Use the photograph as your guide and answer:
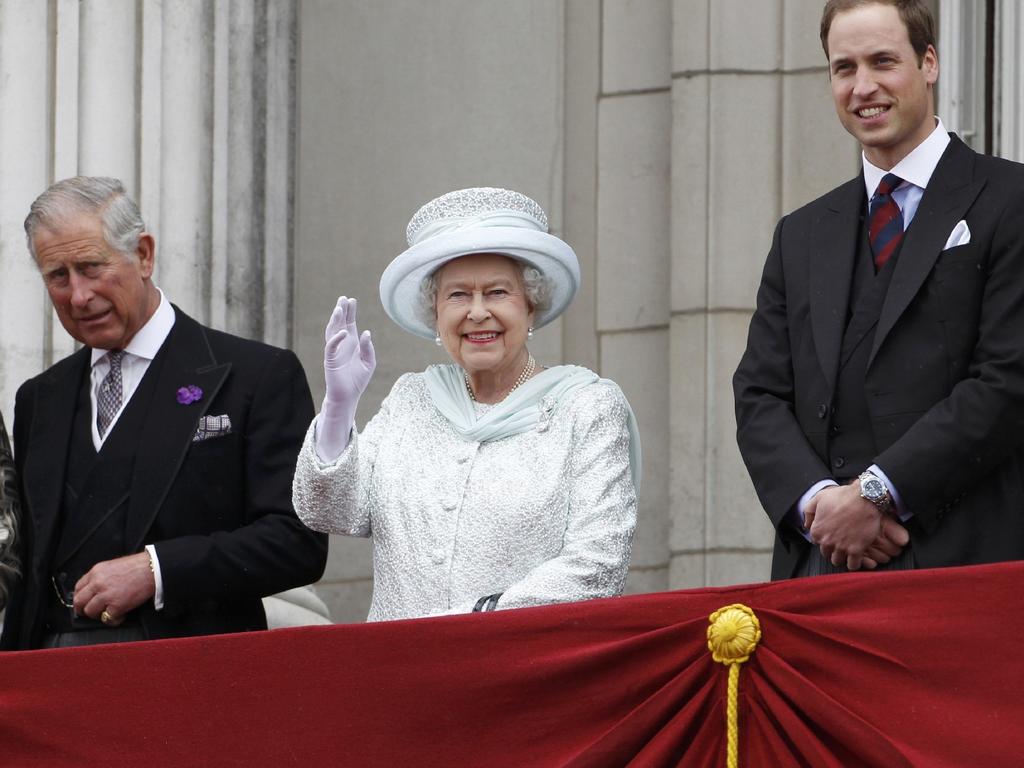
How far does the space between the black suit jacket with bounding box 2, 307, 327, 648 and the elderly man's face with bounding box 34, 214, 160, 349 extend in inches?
4.9

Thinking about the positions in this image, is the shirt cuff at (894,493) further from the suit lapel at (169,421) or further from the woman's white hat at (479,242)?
the suit lapel at (169,421)

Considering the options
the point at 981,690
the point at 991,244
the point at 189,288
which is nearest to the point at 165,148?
the point at 189,288

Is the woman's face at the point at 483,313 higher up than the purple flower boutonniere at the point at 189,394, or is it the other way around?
the woman's face at the point at 483,313

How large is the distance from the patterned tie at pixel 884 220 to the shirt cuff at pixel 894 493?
0.48m

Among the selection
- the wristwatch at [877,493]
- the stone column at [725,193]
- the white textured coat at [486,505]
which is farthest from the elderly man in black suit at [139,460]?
the stone column at [725,193]

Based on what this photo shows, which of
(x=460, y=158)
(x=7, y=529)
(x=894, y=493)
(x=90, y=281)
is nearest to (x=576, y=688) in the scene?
(x=894, y=493)

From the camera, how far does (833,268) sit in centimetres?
485

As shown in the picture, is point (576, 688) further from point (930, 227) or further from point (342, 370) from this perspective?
point (930, 227)

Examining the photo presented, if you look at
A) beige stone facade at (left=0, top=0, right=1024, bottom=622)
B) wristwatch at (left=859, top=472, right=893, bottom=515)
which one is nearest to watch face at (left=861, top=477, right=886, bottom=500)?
wristwatch at (left=859, top=472, right=893, bottom=515)

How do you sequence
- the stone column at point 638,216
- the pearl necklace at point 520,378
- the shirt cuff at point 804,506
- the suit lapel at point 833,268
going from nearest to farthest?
the shirt cuff at point 804,506
the suit lapel at point 833,268
the pearl necklace at point 520,378
the stone column at point 638,216

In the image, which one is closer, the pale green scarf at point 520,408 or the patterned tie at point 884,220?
the patterned tie at point 884,220

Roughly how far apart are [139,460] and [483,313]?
2.86 ft

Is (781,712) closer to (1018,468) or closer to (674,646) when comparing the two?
(674,646)

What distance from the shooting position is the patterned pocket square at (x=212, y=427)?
539 centimetres
